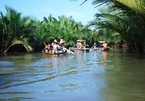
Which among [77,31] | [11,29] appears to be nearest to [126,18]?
[11,29]

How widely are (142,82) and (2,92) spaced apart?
3791 mm

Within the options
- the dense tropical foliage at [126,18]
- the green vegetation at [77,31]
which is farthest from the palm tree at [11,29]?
the dense tropical foliage at [126,18]

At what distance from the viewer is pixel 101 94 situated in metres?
8.08

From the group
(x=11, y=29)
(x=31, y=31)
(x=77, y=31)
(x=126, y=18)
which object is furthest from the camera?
(x=77, y=31)

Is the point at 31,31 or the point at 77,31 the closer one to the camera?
the point at 31,31

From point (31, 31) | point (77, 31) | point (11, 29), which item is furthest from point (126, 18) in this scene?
point (77, 31)

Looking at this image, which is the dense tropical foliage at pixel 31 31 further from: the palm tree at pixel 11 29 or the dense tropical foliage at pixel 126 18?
the dense tropical foliage at pixel 126 18

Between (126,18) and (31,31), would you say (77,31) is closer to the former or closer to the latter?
(31,31)

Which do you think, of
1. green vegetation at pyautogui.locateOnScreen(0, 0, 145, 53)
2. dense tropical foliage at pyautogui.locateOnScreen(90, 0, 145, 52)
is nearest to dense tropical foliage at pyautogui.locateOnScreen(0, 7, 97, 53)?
green vegetation at pyautogui.locateOnScreen(0, 0, 145, 53)

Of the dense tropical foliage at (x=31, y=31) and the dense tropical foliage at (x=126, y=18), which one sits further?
the dense tropical foliage at (x=31, y=31)

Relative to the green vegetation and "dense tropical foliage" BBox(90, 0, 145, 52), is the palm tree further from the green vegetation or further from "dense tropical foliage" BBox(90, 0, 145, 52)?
"dense tropical foliage" BBox(90, 0, 145, 52)

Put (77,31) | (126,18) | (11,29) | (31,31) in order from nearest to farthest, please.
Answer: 1. (126,18)
2. (11,29)
3. (31,31)
4. (77,31)

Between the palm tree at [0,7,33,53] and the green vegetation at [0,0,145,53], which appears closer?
the green vegetation at [0,0,145,53]

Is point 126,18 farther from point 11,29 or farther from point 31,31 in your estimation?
point 31,31
